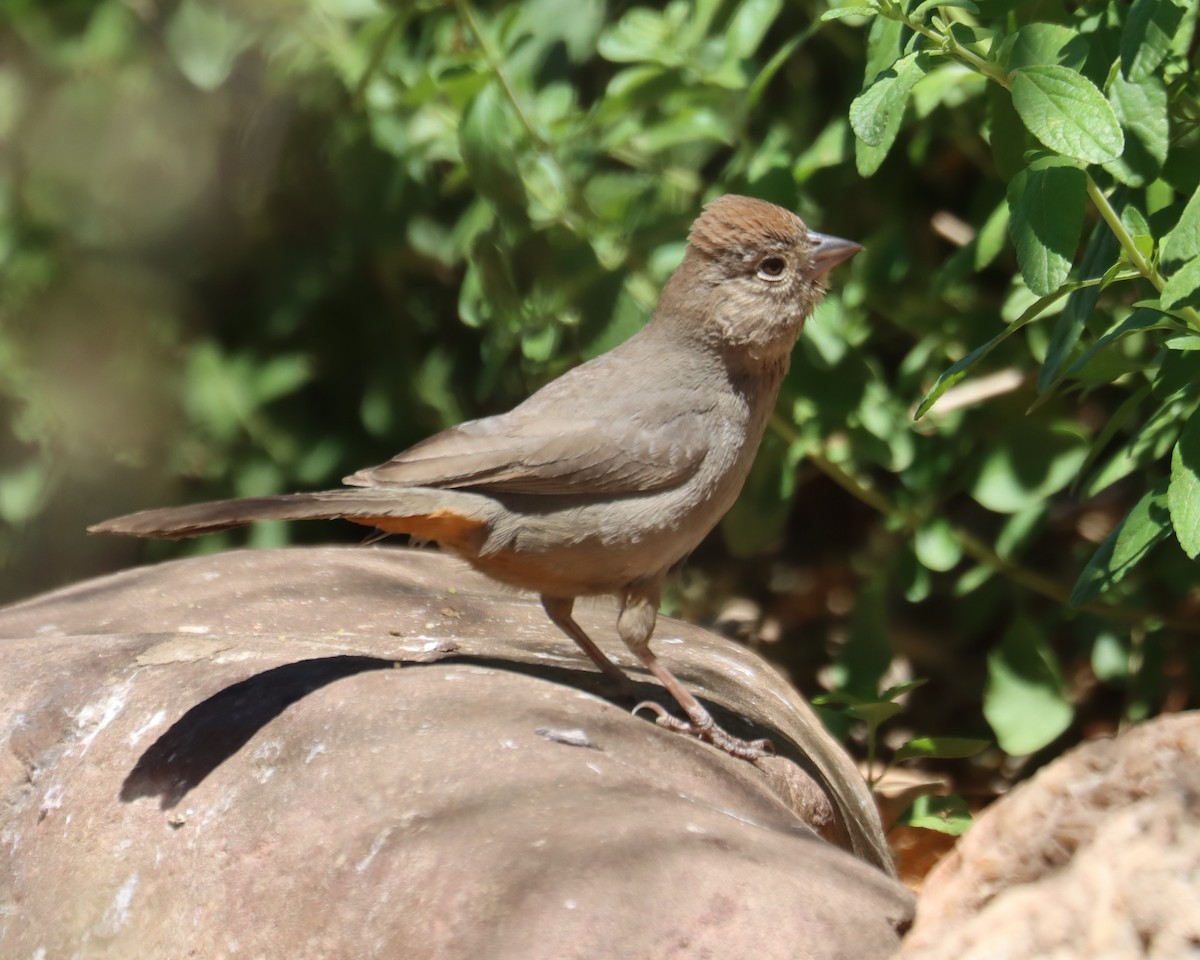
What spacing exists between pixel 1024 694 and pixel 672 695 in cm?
132

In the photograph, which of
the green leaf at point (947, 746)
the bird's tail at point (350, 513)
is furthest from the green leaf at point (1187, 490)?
the bird's tail at point (350, 513)

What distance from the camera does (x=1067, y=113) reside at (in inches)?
110

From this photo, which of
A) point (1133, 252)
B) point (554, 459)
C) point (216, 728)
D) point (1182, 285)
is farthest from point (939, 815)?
point (216, 728)

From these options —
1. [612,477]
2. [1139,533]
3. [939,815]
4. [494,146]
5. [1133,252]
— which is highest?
[1133,252]

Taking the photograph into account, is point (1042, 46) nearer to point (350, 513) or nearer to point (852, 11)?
point (852, 11)

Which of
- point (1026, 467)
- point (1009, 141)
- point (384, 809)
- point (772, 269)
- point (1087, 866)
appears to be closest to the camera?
point (1087, 866)

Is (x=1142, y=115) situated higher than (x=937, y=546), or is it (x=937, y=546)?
(x=1142, y=115)

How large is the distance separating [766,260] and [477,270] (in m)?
1.28

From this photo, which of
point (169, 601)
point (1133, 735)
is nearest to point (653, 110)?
point (169, 601)

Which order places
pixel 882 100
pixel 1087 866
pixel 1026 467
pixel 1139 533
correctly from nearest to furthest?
pixel 1087 866
pixel 882 100
pixel 1139 533
pixel 1026 467

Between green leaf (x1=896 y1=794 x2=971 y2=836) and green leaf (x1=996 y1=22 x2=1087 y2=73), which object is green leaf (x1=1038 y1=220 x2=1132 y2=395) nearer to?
green leaf (x1=996 y1=22 x2=1087 y2=73)

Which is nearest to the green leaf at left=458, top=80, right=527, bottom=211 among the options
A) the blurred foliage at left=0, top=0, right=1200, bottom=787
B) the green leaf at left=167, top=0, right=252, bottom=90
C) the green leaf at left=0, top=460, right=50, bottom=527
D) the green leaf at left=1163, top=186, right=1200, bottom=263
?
the blurred foliage at left=0, top=0, right=1200, bottom=787

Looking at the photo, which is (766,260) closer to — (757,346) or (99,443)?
(757,346)

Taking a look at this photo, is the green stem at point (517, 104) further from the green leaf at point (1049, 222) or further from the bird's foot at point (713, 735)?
the green leaf at point (1049, 222)
